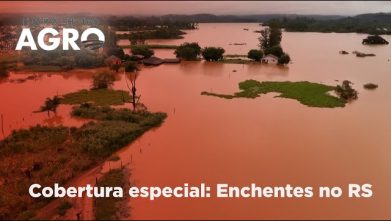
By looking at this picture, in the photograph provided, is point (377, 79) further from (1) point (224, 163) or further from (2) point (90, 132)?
(2) point (90, 132)

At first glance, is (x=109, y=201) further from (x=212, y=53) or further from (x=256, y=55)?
(x=256, y=55)

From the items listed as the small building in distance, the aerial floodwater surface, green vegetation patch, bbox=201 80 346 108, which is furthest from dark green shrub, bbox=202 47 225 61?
green vegetation patch, bbox=201 80 346 108

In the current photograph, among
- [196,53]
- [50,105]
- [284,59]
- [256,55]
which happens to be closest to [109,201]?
[50,105]

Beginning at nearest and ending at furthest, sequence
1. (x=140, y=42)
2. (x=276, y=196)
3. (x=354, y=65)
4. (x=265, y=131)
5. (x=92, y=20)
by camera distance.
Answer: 1. (x=276, y=196)
2. (x=265, y=131)
3. (x=354, y=65)
4. (x=140, y=42)
5. (x=92, y=20)

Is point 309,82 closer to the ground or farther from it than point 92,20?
closer to the ground

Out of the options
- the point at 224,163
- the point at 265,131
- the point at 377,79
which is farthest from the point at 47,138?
the point at 377,79

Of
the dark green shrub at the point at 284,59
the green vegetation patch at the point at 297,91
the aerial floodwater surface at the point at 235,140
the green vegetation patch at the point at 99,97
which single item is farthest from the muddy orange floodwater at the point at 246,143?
the dark green shrub at the point at 284,59
